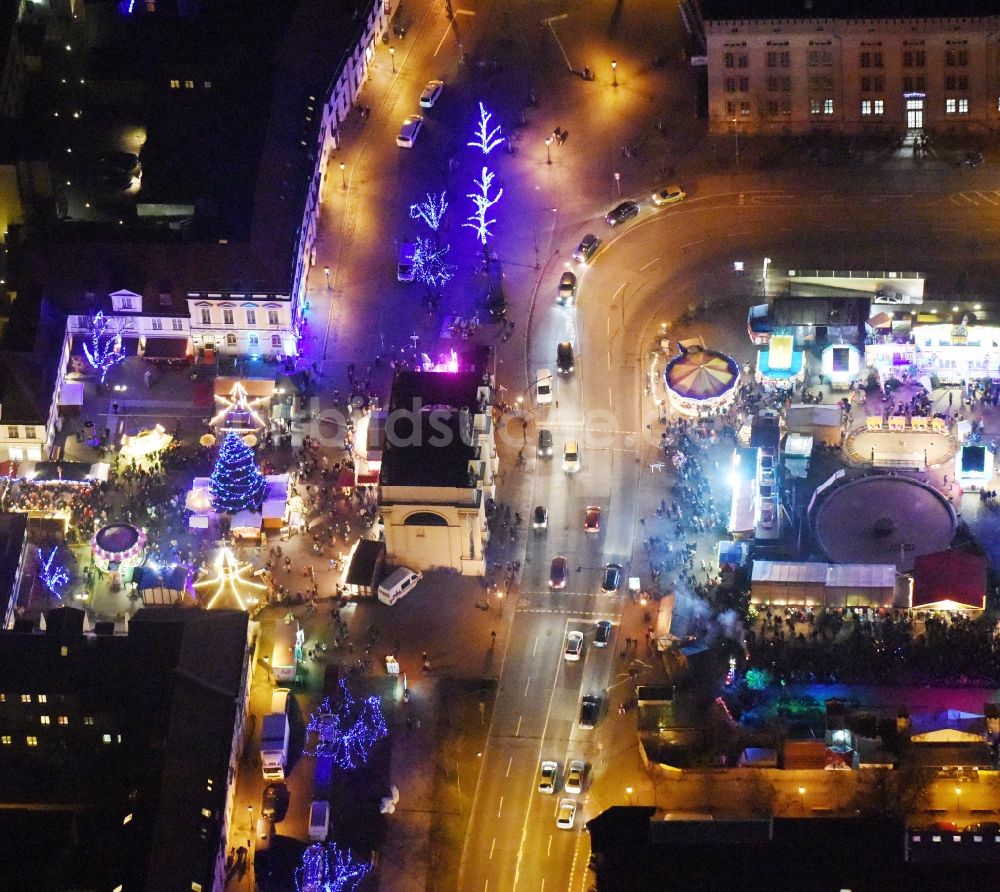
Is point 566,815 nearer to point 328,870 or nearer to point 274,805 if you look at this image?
point 328,870

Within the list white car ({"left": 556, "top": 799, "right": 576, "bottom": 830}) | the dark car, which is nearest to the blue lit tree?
the dark car

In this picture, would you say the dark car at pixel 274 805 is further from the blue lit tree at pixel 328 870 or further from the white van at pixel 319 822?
the blue lit tree at pixel 328 870

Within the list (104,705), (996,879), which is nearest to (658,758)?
(996,879)

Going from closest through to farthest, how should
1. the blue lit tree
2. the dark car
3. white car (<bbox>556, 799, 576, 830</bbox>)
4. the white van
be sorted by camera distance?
the blue lit tree, the white van, white car (<bbox>556, 799, 576, 830</bbox>), the dark car

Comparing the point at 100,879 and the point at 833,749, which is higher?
the point at 833,749

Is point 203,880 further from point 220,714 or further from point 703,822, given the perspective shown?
point 703,822

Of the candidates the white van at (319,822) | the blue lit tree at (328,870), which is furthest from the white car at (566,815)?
the white van at (319,822)

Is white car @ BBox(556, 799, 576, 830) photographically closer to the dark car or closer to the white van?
the white van
